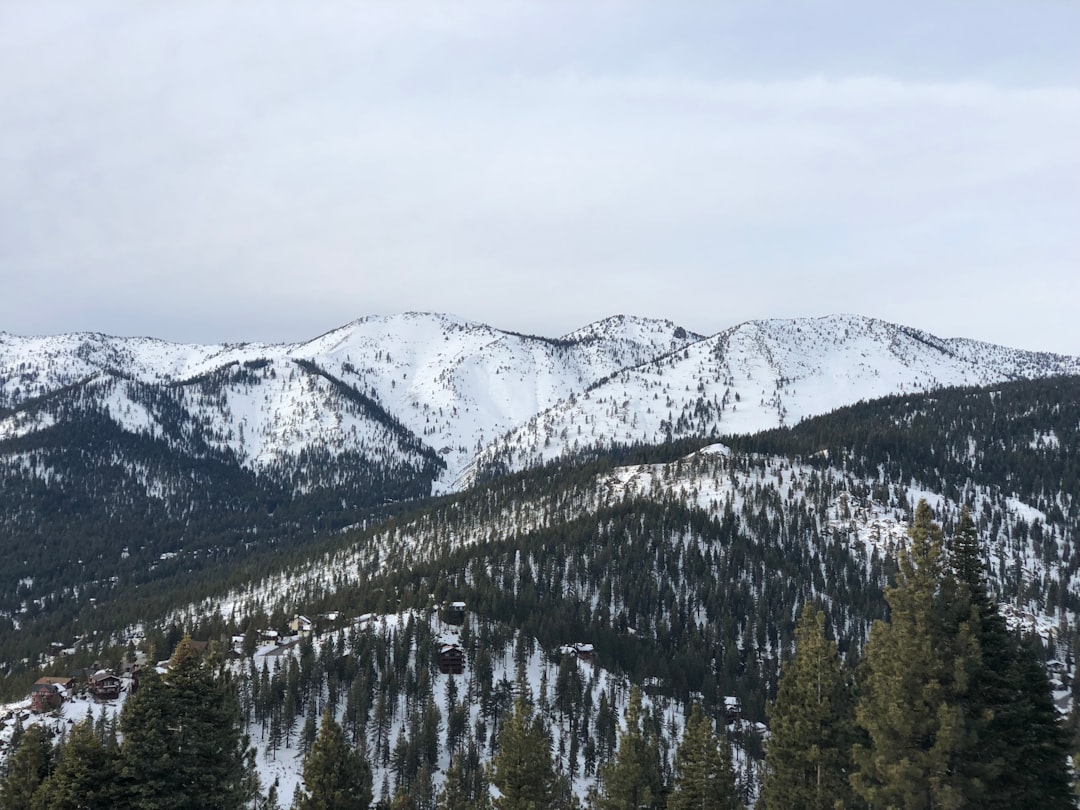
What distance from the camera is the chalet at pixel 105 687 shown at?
112688 millimetres

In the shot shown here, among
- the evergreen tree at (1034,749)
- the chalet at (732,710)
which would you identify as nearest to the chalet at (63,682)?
the chalet at (732,710)

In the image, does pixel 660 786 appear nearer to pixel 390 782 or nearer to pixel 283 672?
pixel 390 782

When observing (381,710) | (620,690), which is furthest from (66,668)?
(620,690)

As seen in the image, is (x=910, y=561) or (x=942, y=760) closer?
(x=942, y=760)

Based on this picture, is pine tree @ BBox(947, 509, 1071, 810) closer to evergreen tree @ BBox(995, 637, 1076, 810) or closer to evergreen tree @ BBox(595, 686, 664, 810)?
evergreen tree @ BBox(995, 637, 1076, 810)

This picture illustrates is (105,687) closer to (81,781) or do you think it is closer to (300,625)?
(300,625)

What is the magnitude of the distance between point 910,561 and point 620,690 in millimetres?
116412

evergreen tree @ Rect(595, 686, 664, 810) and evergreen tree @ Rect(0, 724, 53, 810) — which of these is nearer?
evergreen tree @ Rect(0, 724, 53, 810)

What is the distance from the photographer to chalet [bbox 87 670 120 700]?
112688 mm

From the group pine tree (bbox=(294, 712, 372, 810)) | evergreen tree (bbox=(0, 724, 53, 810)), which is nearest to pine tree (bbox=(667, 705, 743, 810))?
pine tree (bbox=(294, 712, 372, 810))

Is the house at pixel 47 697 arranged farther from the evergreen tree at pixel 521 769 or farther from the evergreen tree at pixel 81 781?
the evergreen tree at pixel 521 769

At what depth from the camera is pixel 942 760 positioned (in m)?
25.2

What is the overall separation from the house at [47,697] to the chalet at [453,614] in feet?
210

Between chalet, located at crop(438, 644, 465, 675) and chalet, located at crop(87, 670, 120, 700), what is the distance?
5017 centimetres
